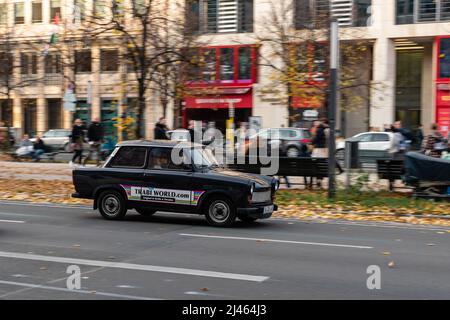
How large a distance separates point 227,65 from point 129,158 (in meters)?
30.1

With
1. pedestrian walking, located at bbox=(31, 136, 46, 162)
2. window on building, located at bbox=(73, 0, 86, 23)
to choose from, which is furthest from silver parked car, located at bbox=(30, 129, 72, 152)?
window on building, located at bbox=(73, 0, 86, 23)

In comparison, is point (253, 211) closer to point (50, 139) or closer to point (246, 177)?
point (246, 177)

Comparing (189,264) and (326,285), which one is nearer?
(326,285)

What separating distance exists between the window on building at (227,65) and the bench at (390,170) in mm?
25310

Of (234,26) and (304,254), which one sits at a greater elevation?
(234,26)

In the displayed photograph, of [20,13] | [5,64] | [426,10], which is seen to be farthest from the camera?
[20,13]

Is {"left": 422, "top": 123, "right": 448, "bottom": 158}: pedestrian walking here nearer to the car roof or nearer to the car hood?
the car hood

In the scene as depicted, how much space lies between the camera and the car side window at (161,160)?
41.4ft

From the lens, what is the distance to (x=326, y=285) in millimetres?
7352

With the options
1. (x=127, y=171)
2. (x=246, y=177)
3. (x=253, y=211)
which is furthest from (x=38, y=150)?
(x=253, y=211)

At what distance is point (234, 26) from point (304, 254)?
34.4 meters

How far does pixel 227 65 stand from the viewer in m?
42.4

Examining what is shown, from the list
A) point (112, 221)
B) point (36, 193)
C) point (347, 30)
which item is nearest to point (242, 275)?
point (112, 221)
